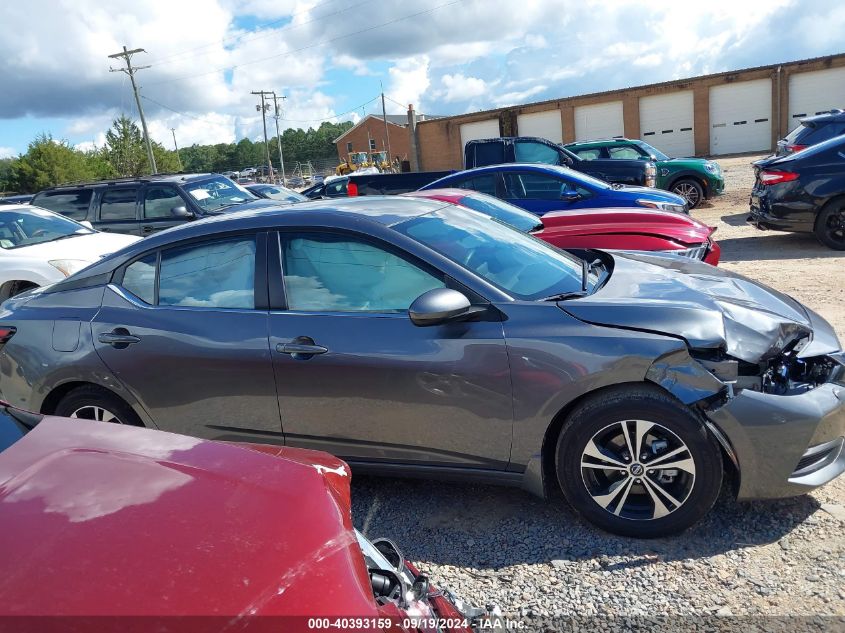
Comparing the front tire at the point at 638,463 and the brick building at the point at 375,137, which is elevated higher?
the brick building at the point at 375,137

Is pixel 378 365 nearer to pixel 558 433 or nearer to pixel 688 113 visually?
pixel 558 433

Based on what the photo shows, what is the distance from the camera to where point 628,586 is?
2.82 meters

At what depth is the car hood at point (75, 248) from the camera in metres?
7.53

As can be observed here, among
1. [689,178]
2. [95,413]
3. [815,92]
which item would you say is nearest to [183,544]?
[95,413]

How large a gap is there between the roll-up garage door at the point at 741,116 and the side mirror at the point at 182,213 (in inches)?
1378

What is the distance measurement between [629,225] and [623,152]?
361 inches

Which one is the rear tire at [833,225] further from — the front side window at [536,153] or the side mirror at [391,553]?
the side mirror at [391,553]

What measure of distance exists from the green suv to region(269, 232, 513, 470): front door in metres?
12.3

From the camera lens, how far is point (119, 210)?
1037 cm

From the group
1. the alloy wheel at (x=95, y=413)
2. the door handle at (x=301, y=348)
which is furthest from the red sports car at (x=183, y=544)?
the alloy wheel at (x=95, y=413)

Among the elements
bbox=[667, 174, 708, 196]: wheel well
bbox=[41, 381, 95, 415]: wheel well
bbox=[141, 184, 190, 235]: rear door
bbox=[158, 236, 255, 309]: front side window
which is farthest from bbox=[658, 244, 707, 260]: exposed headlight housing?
bbox=[667, 174, 708, 196]: wheel well

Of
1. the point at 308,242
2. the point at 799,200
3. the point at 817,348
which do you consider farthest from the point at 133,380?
the point at 799,200

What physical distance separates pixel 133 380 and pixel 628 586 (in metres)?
2.79

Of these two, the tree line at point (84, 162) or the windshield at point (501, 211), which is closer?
the windshield at point (501, 211)
